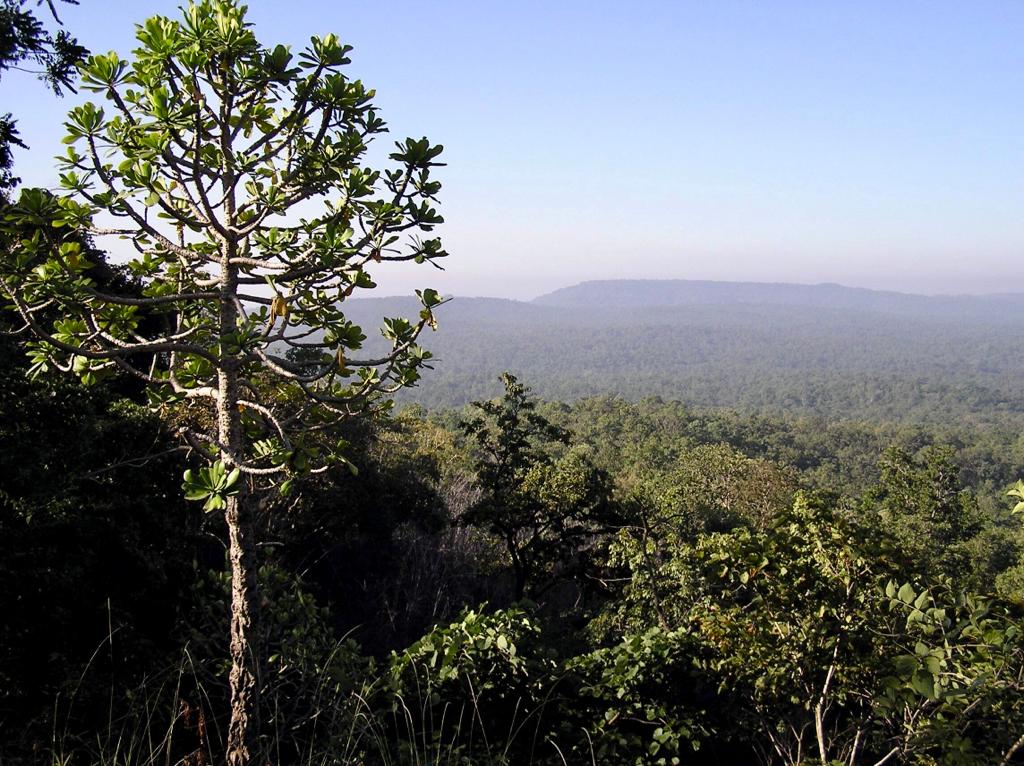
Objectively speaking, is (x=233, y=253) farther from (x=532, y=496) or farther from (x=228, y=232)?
(x=532, y=496)

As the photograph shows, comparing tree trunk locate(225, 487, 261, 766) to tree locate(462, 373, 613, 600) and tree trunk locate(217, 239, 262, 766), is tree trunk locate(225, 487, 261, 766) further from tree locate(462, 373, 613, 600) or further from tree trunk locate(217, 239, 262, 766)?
tree locate(462, 373, 613, 600)

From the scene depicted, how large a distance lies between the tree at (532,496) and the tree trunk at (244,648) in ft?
26.0

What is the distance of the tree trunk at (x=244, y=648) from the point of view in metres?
2.25

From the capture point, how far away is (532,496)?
1022 cm

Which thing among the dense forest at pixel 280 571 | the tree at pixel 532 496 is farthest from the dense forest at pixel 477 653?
the tree at pixel 532 496

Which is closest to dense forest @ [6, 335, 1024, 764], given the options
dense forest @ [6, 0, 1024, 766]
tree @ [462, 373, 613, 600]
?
dense forest @ [6, 0, 1024, 766]

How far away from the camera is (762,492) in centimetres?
2052

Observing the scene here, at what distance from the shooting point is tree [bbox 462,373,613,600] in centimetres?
1022

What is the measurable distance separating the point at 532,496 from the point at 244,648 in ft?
26.6

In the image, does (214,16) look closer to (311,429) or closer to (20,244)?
(20,244)

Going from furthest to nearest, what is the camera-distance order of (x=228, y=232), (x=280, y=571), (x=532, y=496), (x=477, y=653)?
(x=532, y=496), (x=280, y=571), (x=477, y=653), (x=228, y=232)

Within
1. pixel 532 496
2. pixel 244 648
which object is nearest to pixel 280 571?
pixel 244 648

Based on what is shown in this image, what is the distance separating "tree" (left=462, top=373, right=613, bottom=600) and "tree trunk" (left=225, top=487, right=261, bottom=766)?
7.91 metres

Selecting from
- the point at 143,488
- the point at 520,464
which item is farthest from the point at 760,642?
the point at 520,464
